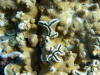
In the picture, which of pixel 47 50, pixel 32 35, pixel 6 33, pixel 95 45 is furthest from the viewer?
pixel 6 33

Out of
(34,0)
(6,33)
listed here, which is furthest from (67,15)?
(6,33)

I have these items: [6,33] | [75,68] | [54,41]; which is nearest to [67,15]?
[54,41]

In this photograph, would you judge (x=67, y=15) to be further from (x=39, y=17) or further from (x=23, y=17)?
(x=23, y=17)

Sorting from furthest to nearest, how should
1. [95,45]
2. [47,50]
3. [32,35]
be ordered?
[32,35]
[95,45]
[47,50]

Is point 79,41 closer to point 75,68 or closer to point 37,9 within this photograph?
point 75,68

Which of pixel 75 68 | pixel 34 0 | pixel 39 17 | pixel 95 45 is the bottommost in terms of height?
pixel 75 68

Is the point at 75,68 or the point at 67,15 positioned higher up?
the point at 67,15

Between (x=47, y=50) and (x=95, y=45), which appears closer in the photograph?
(x=47, y=50)
